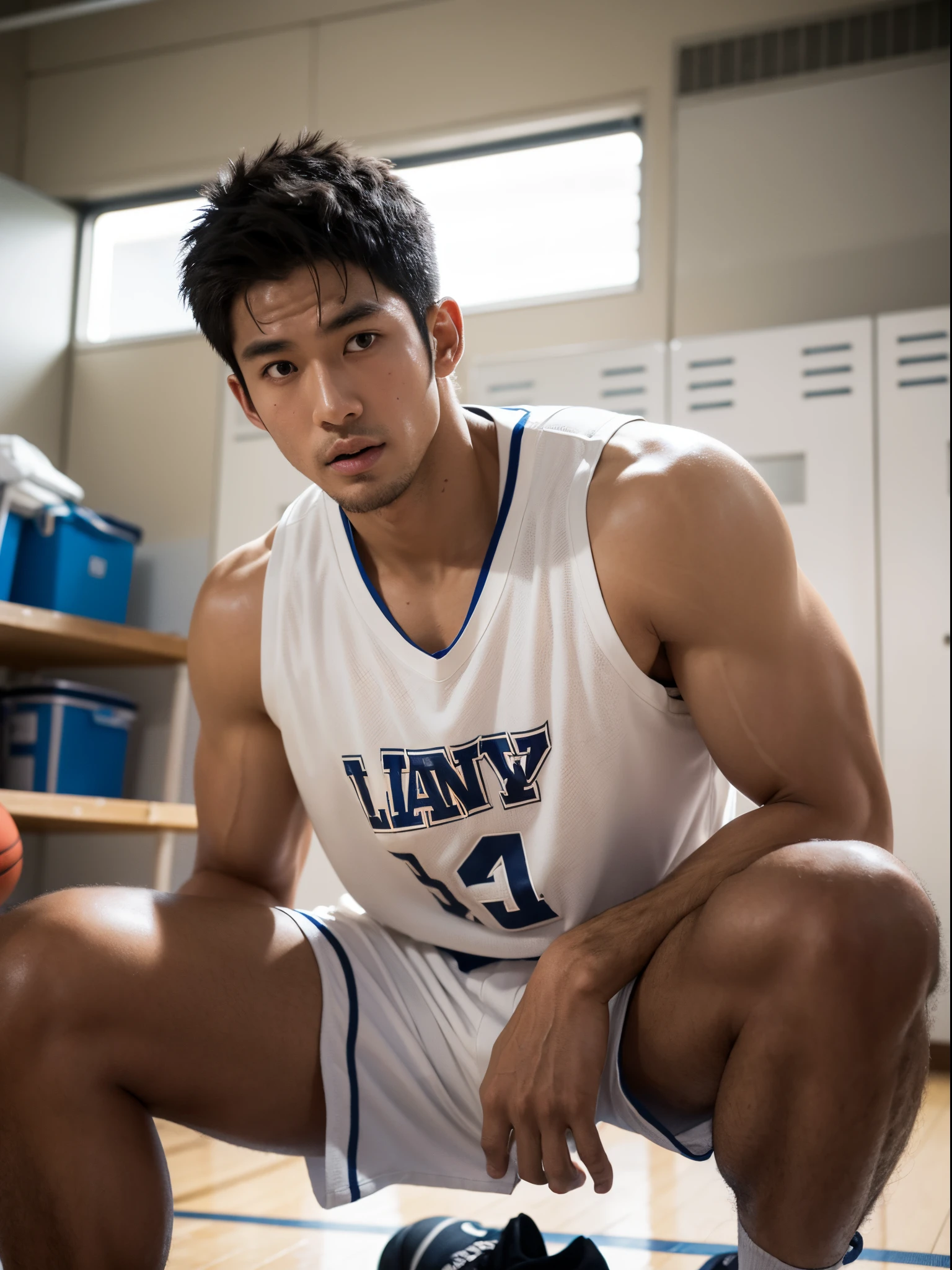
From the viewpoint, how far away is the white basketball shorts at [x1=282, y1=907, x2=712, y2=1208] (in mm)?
1053

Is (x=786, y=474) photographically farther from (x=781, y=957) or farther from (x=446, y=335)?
(x=781, y=957)

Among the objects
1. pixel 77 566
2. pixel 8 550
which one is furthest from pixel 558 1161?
pixel 77 566

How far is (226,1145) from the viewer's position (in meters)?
2.09

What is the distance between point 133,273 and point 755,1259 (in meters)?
4.28

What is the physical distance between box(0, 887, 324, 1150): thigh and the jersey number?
0.53 feet

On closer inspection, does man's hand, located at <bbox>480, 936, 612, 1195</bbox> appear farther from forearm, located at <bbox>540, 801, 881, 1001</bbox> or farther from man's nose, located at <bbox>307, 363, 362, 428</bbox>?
man's nose, located at <bbox>307, 363, 362, 428</bbox>

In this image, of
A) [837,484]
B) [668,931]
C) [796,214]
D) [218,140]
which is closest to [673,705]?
[668,931]

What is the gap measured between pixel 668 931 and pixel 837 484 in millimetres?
2406

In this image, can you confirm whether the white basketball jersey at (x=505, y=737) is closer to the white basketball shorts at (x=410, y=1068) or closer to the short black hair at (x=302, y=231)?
the white basketball shorts at (x=410, y=1068)

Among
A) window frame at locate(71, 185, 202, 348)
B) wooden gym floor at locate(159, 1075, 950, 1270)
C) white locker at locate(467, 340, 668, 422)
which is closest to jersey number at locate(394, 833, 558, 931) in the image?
wooden gym floor at locate(159, 1075, 950, 1270)

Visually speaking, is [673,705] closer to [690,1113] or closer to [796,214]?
[690,1113]

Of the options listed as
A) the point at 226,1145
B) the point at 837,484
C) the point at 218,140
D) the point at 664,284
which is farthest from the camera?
the point at 218,140

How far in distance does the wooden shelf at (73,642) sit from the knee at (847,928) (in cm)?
246

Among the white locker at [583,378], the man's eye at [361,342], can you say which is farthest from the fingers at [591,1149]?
the white locker at [583,378]
